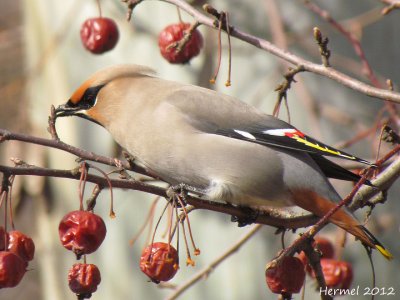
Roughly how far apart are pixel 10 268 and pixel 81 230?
204 millimetres

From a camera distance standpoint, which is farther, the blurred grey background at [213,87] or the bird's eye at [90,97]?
the blurred grey background at [213,87]

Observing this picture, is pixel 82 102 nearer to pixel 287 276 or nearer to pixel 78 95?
pixel 78 95

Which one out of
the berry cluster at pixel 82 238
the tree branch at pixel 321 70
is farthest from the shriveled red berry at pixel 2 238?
the tree branch at pixel 321 70

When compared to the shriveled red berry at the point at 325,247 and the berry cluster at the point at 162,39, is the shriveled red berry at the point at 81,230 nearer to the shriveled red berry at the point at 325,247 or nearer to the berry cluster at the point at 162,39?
the berry cluster at the point at 162,39

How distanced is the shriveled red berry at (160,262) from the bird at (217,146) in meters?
0.44

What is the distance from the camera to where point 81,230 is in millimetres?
2062

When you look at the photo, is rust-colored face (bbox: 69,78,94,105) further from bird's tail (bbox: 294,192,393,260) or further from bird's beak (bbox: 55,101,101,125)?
bird's tail (bbox: 294,192,393,260)

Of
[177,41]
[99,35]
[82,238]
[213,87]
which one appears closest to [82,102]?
[99,35]

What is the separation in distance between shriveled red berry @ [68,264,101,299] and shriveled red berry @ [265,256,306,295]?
1.63 ft

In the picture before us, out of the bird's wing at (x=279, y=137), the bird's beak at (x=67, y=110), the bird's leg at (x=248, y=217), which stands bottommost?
the bird's leg at (x=248, y=217)

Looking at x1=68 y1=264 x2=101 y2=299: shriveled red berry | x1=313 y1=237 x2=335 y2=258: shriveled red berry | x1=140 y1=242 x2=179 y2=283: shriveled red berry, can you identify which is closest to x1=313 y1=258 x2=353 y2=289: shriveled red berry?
x1=313 y1=237 x2=335 y2=258: shriveled red berry

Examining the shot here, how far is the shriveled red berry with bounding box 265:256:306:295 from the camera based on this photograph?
226cm

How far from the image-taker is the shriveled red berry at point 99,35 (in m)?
2.94

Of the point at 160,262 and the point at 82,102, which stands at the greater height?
the point at 82,102
